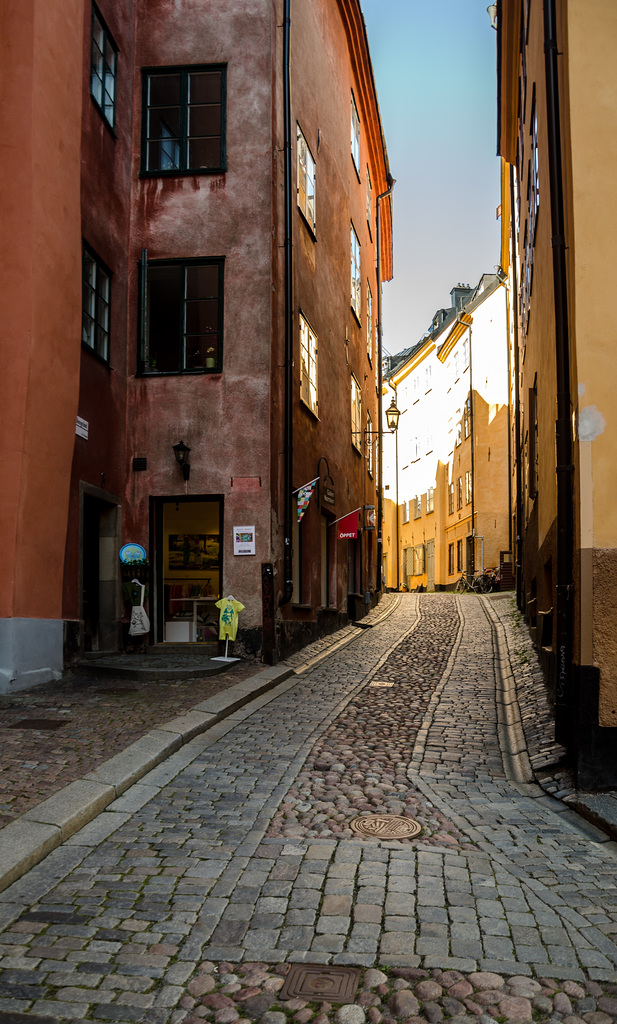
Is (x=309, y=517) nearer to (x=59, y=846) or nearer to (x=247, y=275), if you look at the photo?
(x=247, y=275)

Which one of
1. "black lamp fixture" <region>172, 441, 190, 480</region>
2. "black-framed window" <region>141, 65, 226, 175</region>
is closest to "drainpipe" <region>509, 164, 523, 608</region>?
"black lamp fixture" <region>172, 441, 190, 480</region>

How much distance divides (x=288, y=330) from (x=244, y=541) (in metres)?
3.60

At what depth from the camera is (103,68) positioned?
Result: 1284 centimetres

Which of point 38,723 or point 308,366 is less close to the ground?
point 308,366

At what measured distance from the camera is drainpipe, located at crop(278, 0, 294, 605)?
550 inches

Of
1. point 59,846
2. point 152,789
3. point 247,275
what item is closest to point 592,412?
point 152,789

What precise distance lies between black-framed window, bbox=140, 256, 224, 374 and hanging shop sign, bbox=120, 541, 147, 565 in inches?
105

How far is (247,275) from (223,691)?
658 centimetres

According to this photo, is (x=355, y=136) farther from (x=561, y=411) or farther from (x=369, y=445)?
(x=561, y=411)

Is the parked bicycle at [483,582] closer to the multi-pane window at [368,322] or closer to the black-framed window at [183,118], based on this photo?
the multi-pane window at [368,322]

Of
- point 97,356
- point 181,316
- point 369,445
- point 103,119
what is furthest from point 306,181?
point 369,445

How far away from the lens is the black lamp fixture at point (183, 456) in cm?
1306

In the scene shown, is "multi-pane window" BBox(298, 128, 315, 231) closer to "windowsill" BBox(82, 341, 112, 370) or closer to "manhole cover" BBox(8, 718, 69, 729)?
"windowsill" BBox(82, 341, 112, 370)

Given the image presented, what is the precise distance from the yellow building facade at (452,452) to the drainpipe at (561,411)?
24.0 meters
